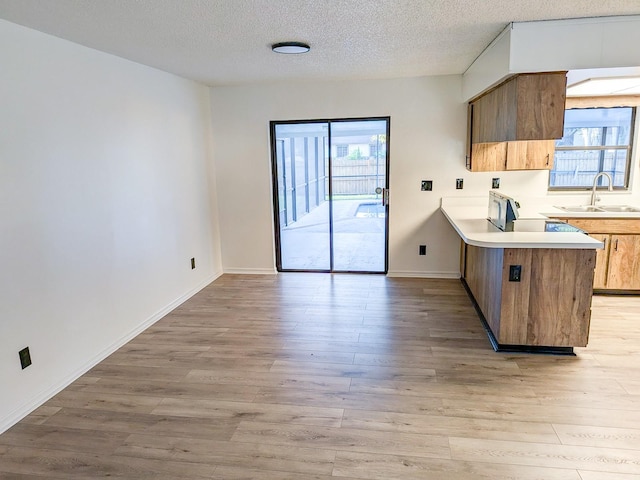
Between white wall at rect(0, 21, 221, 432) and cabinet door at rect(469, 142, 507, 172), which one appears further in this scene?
cabinet door at rect(469, 142, 507, 172)

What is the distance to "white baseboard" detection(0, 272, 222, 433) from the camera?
8.23 ft

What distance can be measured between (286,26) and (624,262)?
12.6 ft

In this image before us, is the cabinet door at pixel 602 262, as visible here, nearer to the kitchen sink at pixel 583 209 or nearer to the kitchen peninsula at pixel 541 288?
the kitchen sink at pixel 583 209

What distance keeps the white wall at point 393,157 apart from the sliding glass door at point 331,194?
14cm

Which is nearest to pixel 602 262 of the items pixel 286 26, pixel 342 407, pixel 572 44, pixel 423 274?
pixel 423 274

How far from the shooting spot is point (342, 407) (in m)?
2.57

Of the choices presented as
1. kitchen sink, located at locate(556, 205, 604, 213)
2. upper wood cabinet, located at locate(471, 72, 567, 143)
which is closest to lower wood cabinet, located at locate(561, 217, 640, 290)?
kitchen sink, located at locate(556, 205, 604, 213)

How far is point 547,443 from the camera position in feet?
7.22

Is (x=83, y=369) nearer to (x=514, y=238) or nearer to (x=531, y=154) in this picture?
(x=514, y=238)

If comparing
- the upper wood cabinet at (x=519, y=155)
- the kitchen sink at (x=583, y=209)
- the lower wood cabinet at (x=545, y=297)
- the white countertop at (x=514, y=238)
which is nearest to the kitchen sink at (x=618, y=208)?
the kitchen sink at (x=583, y=209)

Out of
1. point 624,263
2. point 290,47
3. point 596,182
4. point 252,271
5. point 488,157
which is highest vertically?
point 290,47

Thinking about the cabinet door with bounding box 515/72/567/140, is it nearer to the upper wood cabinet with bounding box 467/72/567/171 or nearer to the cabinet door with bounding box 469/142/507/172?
the upper wood cabinet with bounding box 467/72/567/171

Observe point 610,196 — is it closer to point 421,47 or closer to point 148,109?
point 421,47

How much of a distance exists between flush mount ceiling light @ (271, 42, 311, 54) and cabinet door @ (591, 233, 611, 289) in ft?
10.7
